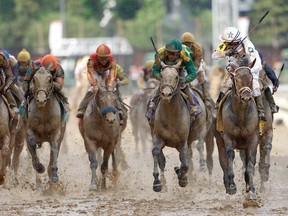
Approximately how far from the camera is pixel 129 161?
73.6 feet

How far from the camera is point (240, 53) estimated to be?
596 inches

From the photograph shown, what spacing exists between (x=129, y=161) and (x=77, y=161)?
107 centimetres

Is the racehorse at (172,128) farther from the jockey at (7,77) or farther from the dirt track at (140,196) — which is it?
the jockey at (7,77)

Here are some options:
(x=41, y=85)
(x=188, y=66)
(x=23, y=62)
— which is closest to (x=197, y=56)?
(x=188, y=66)

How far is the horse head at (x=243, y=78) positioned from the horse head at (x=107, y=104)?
235 centimetres

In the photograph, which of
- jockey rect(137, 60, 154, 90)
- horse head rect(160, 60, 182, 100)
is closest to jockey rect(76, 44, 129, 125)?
horse head rect(160, 60, 182, 100)

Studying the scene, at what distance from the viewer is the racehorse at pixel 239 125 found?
567 inches

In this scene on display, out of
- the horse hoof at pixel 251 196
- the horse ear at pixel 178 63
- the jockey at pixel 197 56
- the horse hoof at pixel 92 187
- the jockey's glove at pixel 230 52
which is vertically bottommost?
the horse hoof at pixel 251 196

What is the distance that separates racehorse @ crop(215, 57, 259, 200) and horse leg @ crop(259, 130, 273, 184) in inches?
59.6

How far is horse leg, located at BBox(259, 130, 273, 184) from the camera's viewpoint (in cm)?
1662

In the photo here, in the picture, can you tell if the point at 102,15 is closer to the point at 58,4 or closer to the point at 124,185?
the point at 58,4

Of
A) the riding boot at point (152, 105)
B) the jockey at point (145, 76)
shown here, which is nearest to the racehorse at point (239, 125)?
the riding boot at point (152, 105)

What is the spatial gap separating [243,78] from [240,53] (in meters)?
0.95

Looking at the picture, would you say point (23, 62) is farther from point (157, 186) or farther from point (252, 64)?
point (252, 64)
